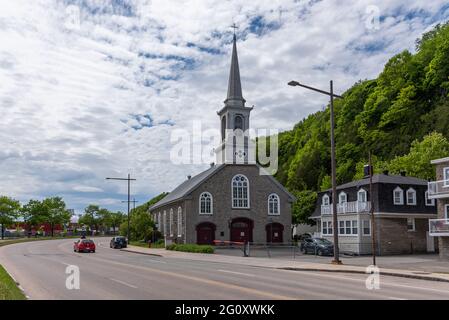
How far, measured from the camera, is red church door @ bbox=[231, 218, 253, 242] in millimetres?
54969

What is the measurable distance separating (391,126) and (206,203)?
4281cm

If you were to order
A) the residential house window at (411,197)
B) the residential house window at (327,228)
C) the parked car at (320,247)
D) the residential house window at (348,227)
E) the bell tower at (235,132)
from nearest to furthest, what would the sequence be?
the parked car at (320,247), the residential house window at (411,197), the residential house window at (348,227), the residential house window at (327,228), the bell tower at (235,132)

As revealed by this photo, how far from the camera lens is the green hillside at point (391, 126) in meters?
66.2

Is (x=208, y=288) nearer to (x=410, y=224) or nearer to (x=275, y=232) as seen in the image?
(x=410, y=224)

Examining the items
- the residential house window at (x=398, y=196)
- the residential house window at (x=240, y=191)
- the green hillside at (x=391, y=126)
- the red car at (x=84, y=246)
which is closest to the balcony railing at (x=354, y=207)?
the residential house window at (x=398, y=196)

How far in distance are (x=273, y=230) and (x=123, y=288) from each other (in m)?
41.6

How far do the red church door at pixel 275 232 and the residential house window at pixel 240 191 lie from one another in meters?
3.59

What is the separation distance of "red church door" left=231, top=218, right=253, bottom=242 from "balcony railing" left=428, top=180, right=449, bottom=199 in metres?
23.8

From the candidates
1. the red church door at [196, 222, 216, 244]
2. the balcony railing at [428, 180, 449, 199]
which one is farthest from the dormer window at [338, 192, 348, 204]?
the red church door at [196, 222, 216, 244]

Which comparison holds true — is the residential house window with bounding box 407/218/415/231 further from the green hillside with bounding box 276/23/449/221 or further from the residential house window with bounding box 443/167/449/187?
the green hillside with bounding box 276/23/449/221

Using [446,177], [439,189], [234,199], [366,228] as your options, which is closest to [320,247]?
[366,228]

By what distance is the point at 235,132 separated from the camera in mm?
57000

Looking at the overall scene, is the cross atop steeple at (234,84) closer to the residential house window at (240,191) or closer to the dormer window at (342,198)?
the residential house window at (240,191)

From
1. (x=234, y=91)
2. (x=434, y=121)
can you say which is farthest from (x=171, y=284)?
(x=434, y=121)
